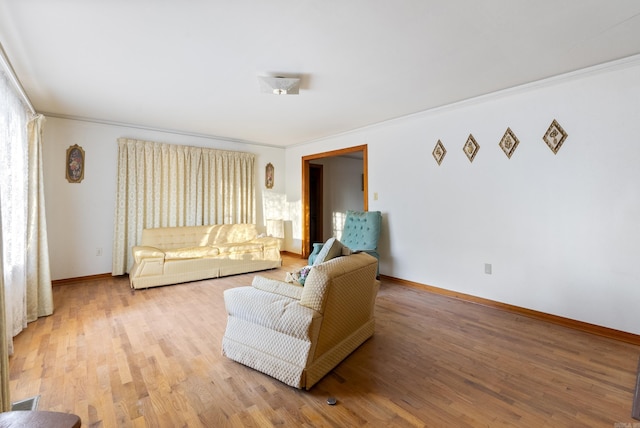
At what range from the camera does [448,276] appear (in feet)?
12.4

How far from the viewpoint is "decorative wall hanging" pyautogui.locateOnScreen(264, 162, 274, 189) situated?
20.5 ft

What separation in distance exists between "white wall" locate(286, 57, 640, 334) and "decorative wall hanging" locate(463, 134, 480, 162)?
52 mm

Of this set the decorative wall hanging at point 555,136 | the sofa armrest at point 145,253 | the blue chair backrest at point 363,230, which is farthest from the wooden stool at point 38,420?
the decorative wall hanging at point 555,136

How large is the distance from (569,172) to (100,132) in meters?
6.03

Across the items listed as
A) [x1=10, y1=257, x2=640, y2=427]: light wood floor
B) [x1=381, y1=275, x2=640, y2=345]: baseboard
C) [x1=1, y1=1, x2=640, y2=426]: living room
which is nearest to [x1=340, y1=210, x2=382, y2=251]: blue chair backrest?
[x1=1, y1=1, x2=640, y2=426]: living room

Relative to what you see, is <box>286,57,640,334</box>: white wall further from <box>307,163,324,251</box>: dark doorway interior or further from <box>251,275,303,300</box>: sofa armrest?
<box>307,163,324,251</box>: dark doorway interior

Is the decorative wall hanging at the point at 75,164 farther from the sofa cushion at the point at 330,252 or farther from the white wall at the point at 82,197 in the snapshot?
the sofa cushion at the point at 330,252

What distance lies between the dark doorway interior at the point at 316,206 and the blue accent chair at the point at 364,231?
7.32 ft

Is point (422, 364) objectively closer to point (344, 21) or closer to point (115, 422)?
point (115, 422)

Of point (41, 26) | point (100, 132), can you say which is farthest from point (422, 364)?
point (100, 132)

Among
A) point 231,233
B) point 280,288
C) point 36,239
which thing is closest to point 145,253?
point 36,239

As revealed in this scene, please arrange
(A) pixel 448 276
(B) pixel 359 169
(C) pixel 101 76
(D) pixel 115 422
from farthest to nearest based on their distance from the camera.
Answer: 1. (B) pixel 359 169
2. (A) pixel 448 276
3. (C) pixel 101 76
4. (D) pixel 115 422

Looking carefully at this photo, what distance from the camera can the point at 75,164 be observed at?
4242mm

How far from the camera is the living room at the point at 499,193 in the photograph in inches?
103
